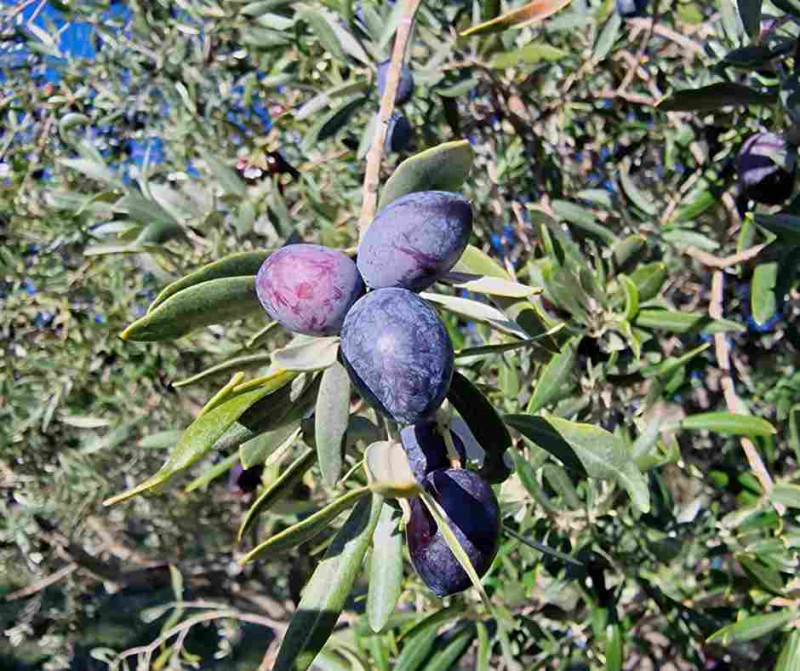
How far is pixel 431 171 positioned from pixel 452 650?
115 centimetres

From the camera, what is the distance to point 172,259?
1.77m

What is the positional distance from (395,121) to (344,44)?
7.6 inches

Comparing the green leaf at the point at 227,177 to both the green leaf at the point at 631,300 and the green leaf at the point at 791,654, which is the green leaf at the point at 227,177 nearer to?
the green leaf at the point at 631,300

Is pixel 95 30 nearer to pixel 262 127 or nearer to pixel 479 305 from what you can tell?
pixel 262 127

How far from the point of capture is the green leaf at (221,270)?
2.35 feet

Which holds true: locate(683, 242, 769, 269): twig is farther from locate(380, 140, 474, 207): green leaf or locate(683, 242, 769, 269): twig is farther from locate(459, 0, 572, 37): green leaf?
locate(380, 140, 474, 207): green leaf

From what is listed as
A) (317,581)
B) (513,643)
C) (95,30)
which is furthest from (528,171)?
(317,581)

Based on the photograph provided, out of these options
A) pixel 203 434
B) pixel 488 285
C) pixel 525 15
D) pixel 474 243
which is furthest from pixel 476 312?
pixel 474 243

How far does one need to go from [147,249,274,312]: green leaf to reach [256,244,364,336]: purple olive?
3 cm

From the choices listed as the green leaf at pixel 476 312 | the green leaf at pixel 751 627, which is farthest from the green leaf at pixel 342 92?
the green leaf at pixel 751 627

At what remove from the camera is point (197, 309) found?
72cm

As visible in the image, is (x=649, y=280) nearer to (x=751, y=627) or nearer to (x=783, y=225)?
(x=783, y=225)

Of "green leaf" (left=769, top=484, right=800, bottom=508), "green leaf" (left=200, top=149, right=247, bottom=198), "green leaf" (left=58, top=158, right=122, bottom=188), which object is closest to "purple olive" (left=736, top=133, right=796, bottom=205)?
"green leaf" (left=769, top=484, right=800, bottom=508)

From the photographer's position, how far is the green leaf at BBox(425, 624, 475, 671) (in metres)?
1.63
